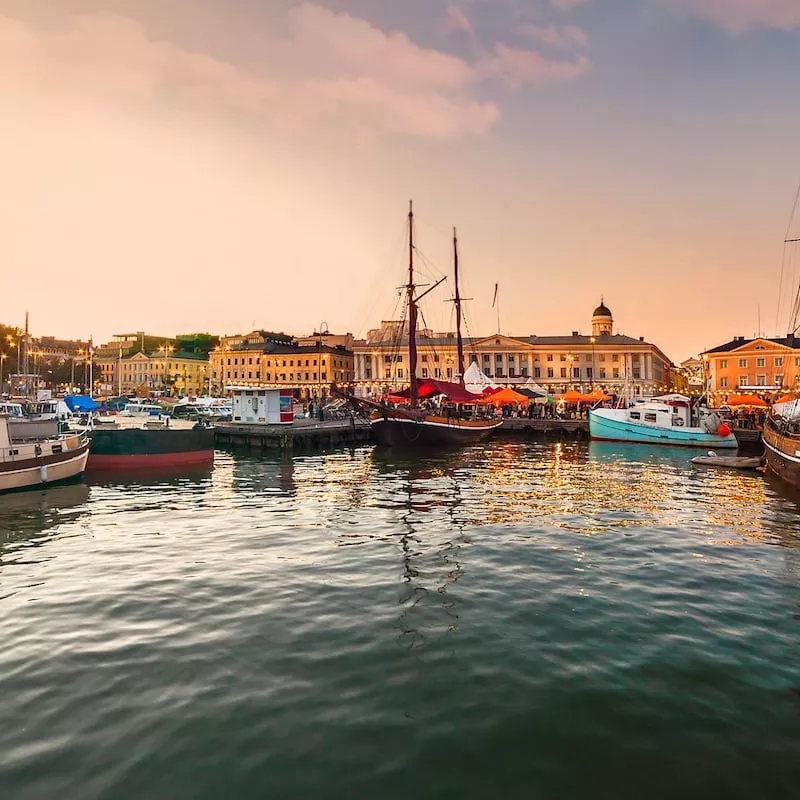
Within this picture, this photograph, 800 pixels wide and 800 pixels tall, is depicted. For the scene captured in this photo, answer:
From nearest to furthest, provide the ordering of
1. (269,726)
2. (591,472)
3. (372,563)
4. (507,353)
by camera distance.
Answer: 1. (269,726)
2. (372,563)
3. (591,472)
4. (507,353)

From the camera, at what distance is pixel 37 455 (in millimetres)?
29125

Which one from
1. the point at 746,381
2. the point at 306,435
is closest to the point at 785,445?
the point at 306,435

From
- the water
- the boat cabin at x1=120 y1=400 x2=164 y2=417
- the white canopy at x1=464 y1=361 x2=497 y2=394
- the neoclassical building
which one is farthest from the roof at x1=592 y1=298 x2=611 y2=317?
the water

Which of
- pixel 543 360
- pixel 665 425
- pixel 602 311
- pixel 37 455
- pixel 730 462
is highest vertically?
pixel 602 311

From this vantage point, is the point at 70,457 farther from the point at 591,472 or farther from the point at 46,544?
the point at 591,472

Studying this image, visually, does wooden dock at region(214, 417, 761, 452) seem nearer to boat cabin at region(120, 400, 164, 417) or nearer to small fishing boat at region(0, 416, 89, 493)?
boat cabin at region(120, 400, 164, 417)

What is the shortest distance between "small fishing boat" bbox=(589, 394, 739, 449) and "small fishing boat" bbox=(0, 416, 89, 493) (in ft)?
154

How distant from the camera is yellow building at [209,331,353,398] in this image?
563 feet

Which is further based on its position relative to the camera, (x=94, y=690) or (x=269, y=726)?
(x=94, y=690)

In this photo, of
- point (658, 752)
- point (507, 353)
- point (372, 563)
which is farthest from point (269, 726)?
point (507, 353)

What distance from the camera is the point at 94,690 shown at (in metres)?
9.12

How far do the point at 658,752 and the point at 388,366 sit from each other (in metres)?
153

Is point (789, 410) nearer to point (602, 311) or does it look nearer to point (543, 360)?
point (543, 360)

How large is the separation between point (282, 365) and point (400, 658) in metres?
173
